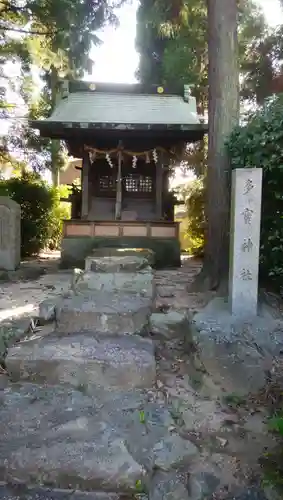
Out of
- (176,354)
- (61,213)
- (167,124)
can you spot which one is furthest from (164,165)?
(176,354)

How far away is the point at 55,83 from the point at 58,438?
14705 mm

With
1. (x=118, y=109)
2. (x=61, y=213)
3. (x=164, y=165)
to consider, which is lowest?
(x=61, y=213)

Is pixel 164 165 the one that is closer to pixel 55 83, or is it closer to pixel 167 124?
pixel 167 124

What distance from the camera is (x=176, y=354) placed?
14.3ft

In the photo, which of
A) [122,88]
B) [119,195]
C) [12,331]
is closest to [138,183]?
[119,195]

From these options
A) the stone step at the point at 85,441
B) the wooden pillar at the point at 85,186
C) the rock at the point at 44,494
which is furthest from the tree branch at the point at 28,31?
the rock at the point at 44,494

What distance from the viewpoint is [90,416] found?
122 inches

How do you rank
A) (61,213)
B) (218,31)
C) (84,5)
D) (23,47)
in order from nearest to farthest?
(218,31) < (84,5) < (23,47) < (61,213)

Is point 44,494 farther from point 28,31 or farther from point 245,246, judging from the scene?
point 28,31

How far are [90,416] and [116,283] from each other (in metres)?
2.93

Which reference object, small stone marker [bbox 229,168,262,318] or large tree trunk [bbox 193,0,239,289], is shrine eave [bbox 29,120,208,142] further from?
small stone marker [bbox 229,168,262,318]

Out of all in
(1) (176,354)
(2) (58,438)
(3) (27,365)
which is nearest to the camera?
(2) (58,438)

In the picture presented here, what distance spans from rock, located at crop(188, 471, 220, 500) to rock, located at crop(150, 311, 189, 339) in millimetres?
1927

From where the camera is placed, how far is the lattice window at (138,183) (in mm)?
10469
